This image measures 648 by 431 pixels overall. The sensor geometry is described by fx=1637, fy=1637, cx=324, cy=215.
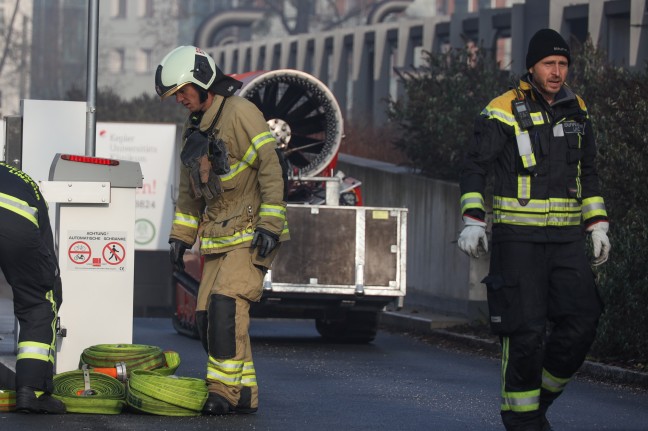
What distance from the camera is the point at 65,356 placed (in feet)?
32.4

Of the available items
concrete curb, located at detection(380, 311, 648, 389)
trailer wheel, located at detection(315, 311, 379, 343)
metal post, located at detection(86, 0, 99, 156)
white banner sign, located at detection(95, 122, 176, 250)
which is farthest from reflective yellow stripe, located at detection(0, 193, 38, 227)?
white banner sign, located at detection(95, 122, 176, 250)

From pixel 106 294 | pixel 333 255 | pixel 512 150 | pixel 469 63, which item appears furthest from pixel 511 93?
pixel 469 63

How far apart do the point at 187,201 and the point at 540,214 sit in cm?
239

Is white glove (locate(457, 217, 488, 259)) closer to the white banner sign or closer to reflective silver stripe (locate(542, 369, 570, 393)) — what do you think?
reflective silver stripe (locate(542, 369, 570, 393))

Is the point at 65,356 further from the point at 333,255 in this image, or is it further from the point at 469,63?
the point at 469,63

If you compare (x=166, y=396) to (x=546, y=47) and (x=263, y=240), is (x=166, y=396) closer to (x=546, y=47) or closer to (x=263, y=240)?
(x=263, y=240)

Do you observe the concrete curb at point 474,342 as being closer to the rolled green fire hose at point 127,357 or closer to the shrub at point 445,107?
the shrub at point 445,107

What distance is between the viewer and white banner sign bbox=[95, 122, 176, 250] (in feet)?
98.0

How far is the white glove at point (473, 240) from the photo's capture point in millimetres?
7402

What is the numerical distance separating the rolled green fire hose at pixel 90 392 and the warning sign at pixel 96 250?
90 centimetres

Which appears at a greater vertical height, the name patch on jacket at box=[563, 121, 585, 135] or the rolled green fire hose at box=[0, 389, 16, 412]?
the name patch on jacket at box=[563, 121, 585, 135]

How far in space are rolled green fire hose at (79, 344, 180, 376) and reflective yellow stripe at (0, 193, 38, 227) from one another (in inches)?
49.8

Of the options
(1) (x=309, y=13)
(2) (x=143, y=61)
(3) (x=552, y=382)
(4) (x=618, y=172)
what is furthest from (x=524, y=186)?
(2) (x=143, y=61)

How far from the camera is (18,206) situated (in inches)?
334
